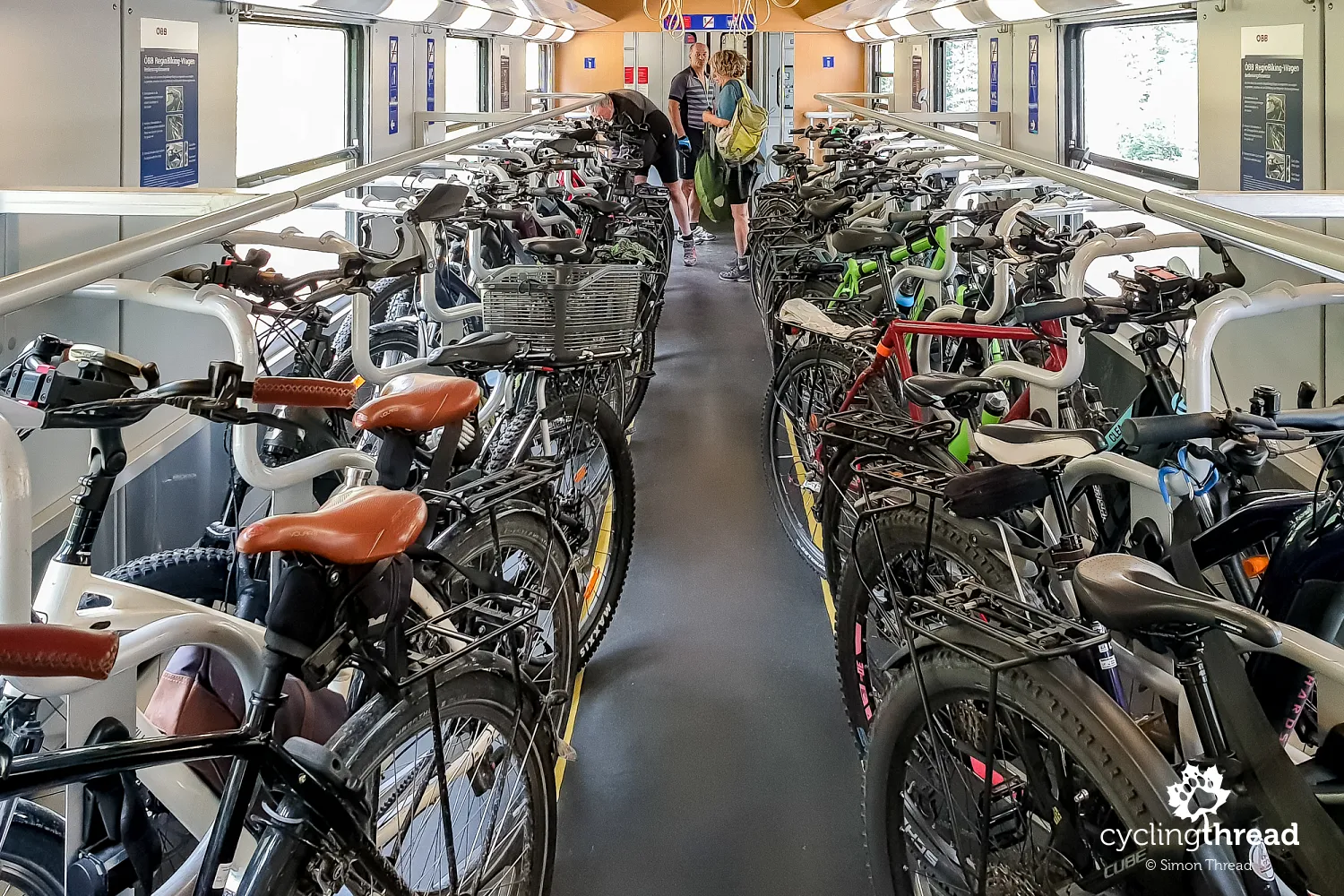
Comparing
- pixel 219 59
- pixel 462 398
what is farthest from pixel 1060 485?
pixel 219 59

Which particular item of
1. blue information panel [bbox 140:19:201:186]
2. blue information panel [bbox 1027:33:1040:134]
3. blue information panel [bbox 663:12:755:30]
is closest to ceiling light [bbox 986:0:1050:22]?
blue information panel [bbox 1027:33:1040:134]

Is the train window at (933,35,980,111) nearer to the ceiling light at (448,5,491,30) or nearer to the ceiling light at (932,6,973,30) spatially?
the ceiling light at (932,6,973,30)

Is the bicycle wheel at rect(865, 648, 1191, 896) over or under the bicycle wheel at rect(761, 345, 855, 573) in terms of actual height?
under

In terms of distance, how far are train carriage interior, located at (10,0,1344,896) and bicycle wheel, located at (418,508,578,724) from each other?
2 cm

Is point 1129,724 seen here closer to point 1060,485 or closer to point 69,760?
point 1060,485

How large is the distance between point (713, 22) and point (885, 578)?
29.5ft

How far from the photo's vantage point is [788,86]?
13336 millimetres

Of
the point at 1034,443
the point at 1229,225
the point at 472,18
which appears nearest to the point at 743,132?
the point at 472,18

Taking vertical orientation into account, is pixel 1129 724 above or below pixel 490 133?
below

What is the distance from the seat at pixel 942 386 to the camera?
7.60 feet

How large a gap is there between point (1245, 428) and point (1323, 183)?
7.45ft

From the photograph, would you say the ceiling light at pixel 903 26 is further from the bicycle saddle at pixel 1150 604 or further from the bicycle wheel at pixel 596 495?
the bicycle saddle at pixel 1150 604

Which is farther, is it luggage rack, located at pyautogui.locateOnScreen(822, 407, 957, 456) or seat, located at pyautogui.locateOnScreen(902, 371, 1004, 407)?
seat, located at pyautogui.locateOnScreen(902, 371, 1004, 407)

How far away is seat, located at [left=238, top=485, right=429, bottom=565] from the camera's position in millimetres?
1223
